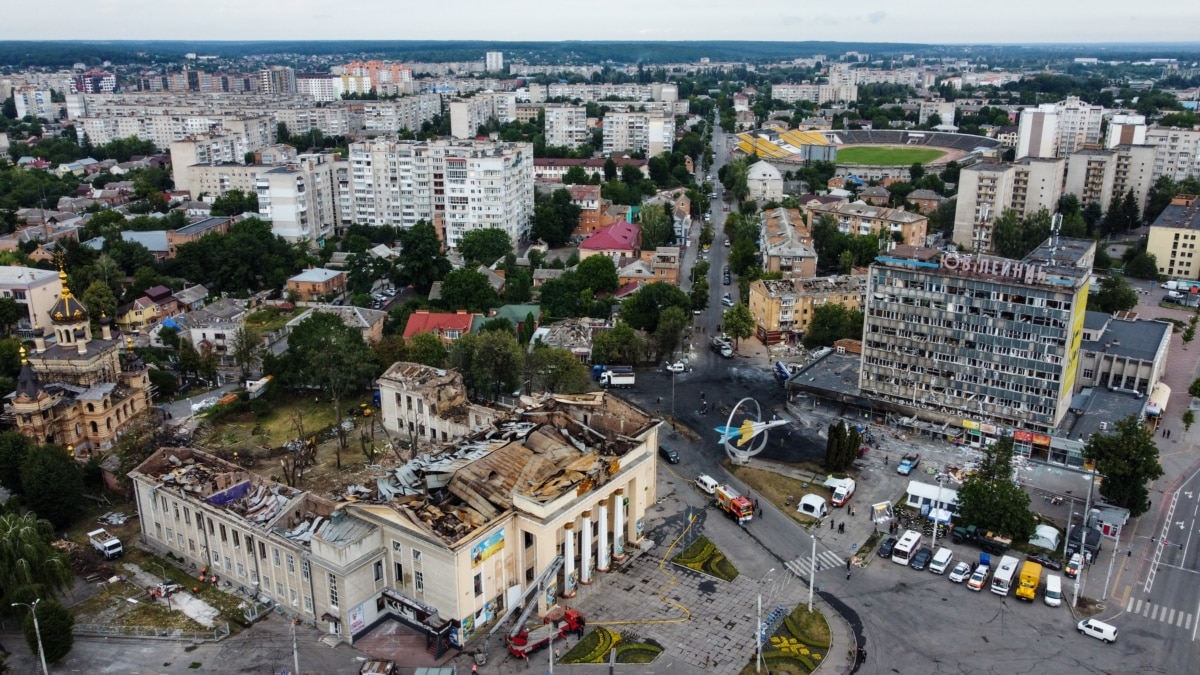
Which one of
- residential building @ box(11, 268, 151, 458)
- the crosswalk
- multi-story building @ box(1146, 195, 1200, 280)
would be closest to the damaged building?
the crosswalk

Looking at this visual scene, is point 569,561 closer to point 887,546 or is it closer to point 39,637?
point 887,546

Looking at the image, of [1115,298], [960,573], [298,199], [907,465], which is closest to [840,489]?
[907,465]

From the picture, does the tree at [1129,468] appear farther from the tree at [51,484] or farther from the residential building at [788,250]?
the tree at [51,484]

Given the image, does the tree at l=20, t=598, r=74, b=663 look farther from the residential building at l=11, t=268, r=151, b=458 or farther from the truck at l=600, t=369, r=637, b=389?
the truck at l=600, t=369, r=637, b=389

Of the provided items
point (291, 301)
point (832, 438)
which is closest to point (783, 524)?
point (832, 438)

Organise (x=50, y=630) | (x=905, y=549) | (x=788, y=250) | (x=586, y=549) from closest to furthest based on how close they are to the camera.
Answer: (x=50, y=630), (x=586, y=549), (x=905, y=549), (x=788, y=250)
